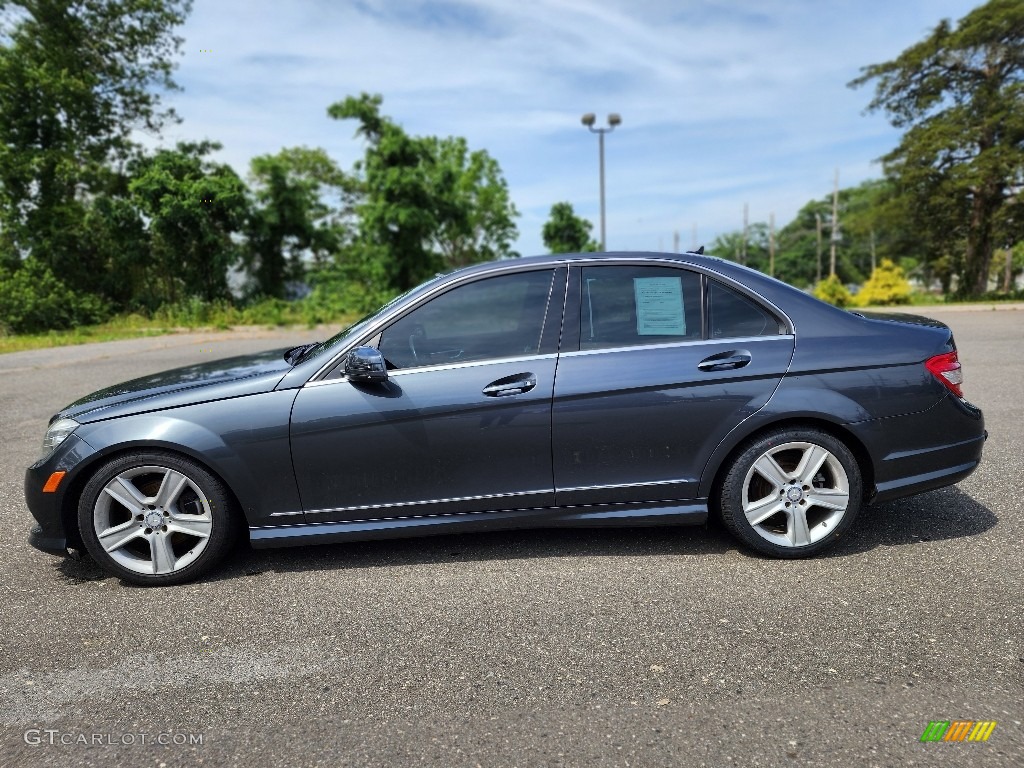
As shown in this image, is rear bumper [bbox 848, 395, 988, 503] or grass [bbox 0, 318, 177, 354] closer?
rear bumper [bbox 848, 395, 988, 503]

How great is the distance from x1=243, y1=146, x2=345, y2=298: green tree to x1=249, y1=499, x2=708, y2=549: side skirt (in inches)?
1004

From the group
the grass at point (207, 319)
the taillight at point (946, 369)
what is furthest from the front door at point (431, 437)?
the grass at point (207, 319)

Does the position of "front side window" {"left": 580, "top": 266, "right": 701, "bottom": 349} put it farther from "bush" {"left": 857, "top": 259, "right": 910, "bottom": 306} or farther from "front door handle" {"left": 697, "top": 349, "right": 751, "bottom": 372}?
"bush" {"left": 857, "top": 259, "right": 910, "bottom": 306}

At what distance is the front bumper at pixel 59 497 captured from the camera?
10.3ft

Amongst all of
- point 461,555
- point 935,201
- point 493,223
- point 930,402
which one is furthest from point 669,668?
point 493,223

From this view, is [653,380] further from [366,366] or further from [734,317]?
[366,366]

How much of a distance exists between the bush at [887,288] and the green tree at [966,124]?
4.79 m

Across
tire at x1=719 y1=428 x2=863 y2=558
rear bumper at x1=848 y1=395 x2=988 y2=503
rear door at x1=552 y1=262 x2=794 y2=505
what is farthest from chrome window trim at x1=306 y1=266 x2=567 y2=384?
rear bumper at x1=848 y1=395 x2=988 y2=503

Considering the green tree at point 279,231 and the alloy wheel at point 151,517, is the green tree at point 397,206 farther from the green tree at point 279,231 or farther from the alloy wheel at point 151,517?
the alloy wheel at point 151,517

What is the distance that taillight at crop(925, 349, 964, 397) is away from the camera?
3.28m

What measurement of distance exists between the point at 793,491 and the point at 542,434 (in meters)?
1.30

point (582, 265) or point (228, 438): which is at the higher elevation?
point (582, 265)

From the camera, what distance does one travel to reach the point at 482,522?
10.7ft

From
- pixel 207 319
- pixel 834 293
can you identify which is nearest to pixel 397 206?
pixel 207 319
